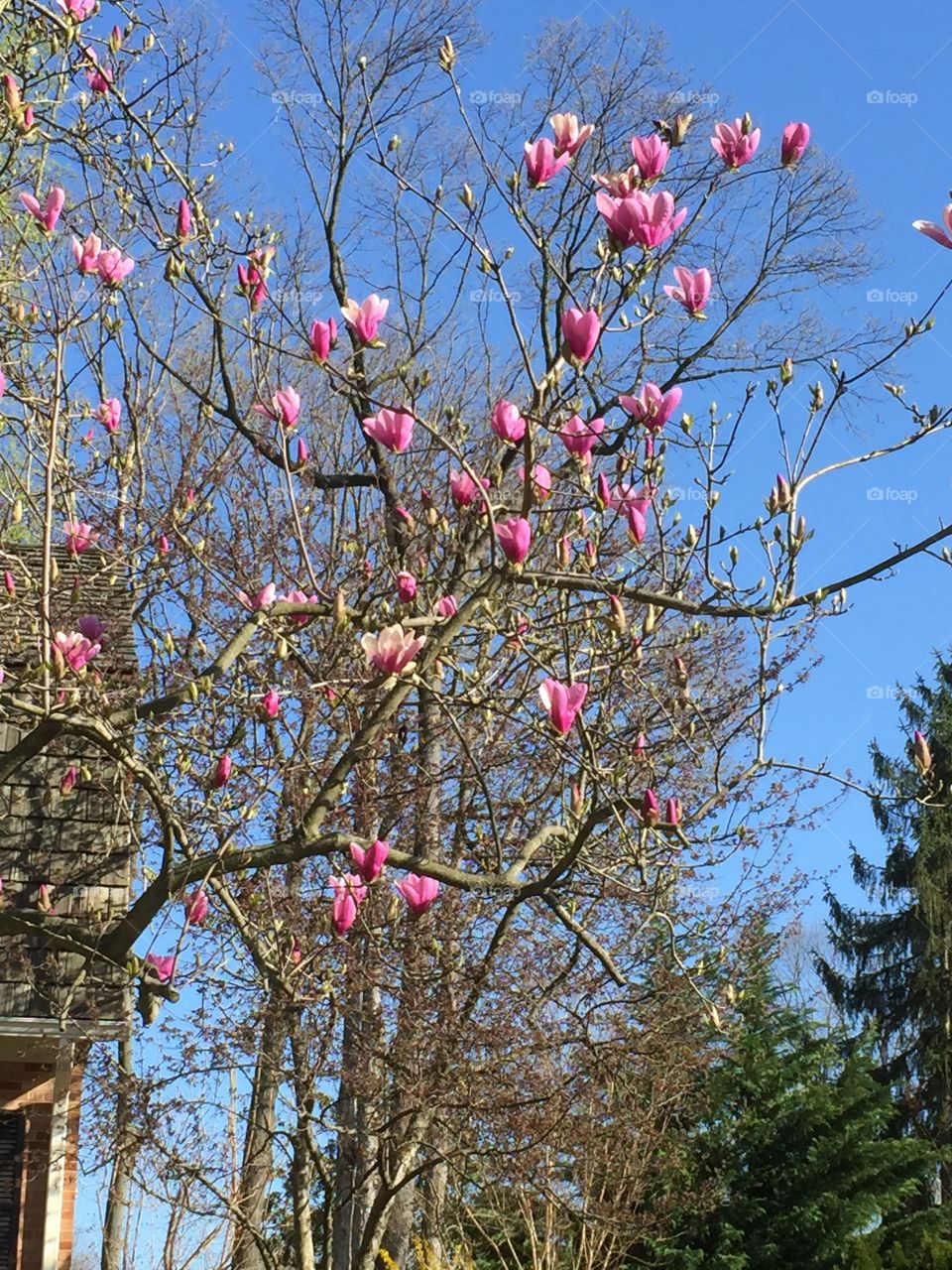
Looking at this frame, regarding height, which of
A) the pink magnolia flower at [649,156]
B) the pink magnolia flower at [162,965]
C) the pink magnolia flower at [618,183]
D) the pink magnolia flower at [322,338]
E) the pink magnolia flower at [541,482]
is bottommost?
the pink magnolia flower at [162,965]

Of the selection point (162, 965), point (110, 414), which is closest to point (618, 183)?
point (110, 414)

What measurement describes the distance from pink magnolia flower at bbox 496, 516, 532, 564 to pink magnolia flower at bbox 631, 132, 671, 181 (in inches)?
37.7

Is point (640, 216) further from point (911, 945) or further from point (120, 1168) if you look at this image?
point (911, 945)

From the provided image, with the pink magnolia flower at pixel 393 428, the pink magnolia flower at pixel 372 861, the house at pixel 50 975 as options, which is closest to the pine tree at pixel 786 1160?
the house at pixel 50 975

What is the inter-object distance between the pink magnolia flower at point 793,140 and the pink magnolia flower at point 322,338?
134 cm

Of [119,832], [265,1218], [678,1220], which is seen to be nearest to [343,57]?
[119,832]

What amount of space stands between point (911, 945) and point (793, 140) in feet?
57.2

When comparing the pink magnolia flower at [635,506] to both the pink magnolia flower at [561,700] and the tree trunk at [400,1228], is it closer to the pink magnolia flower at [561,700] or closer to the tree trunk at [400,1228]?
the pink magnolia flower at [561,700]

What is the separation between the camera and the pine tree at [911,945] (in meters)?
18.5

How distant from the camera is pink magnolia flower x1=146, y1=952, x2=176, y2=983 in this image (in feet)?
18.7

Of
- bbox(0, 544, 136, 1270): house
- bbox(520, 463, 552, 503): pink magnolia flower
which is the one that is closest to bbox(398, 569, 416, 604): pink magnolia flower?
bbox(520, 463, 552, 503): pink magnolia flower

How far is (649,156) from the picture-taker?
3822 millimetres

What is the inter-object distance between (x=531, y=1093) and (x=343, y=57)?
7.85 metres

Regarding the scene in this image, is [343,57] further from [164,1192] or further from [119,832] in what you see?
[164,1192]
